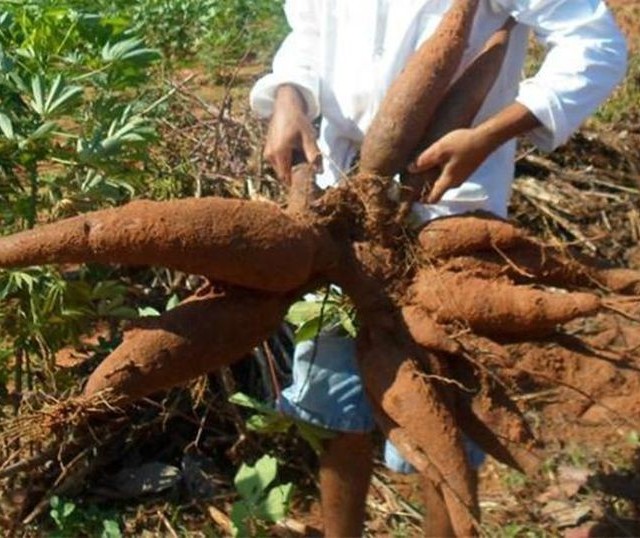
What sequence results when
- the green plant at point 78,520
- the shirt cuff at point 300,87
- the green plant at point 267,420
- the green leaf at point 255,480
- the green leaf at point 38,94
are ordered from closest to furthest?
the shirt cuff at point 300,87
the green leaf at point 38,94
the green plant at point 267,420
the green leaf at point 255,480
the green plant at point 78,520

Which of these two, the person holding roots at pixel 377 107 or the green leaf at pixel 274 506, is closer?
the person holding roots at pixel 377 107

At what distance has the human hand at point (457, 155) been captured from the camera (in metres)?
2.11

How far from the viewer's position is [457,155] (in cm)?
211

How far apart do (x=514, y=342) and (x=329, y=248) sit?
34cm

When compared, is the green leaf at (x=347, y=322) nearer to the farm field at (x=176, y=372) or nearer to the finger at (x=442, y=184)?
the farm field at (x=176, y=372)

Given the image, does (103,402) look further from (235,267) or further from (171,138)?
(171,138)

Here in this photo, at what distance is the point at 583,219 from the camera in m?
4.07

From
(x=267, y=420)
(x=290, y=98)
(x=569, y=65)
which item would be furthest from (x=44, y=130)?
(x=569, y=65)

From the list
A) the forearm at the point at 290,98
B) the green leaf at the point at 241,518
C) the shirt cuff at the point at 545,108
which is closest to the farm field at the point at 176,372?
the green leaf at the point at 241,518

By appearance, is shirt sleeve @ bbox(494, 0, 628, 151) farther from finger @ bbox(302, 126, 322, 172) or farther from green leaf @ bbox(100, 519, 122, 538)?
green leaf @ bbox(100, 519, 122, 538)

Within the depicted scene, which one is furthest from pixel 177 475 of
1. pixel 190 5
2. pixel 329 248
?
pixel 190 5

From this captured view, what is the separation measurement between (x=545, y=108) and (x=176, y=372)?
70cm

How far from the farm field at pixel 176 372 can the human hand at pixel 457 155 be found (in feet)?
0.67

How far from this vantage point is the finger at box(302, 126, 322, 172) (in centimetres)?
226
